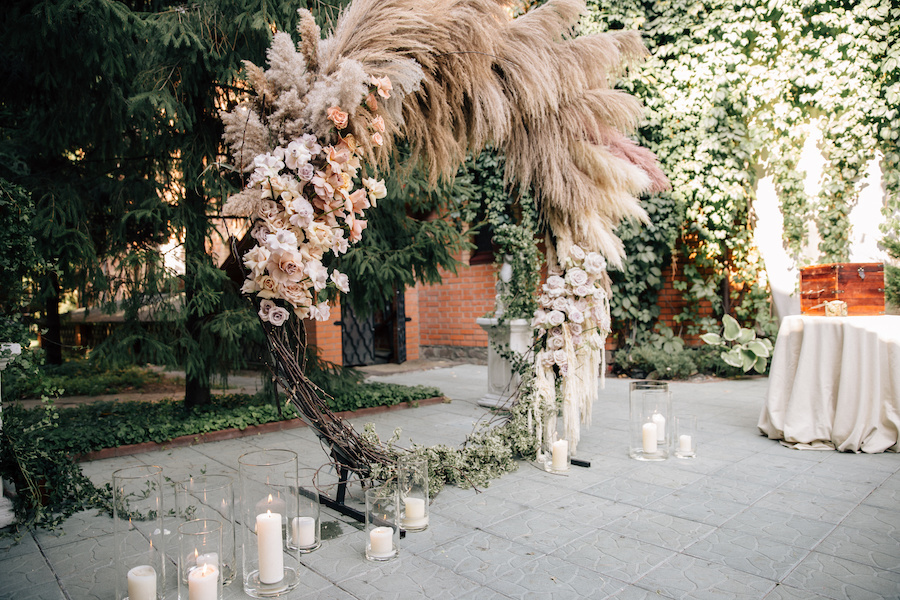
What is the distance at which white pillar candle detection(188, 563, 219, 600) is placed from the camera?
74.2 inches

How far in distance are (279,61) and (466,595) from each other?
231 cm

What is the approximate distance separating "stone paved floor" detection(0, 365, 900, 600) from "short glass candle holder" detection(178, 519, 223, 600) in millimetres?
214

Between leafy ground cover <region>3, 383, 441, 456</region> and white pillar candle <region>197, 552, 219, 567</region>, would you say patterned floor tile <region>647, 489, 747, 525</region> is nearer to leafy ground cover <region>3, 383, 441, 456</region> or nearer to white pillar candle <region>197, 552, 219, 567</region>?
white pillar candle <region>197, 552, 219, 567</region>

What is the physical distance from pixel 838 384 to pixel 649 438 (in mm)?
1430

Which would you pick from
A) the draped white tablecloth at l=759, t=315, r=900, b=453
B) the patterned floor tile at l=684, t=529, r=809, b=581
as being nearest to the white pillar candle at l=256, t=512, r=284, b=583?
the patterned floor tile at l=684, t=529, r=809, b=581

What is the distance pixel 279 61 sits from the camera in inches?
103

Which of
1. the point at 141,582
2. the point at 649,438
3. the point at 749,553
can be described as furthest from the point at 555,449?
the point at 141,582

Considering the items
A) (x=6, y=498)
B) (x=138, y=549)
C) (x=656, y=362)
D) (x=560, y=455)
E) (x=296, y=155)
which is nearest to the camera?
(x=138, y=549)

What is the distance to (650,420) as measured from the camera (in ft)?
13.2

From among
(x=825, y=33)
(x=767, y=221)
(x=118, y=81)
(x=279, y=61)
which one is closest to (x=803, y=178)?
(x=767, y=221)

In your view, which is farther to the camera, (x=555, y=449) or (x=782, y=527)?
(x=555, y=449)

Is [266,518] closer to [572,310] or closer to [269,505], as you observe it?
[269,505]

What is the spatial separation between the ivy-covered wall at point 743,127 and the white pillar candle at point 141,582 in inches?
270

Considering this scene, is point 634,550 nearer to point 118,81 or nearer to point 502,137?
point 502,137
